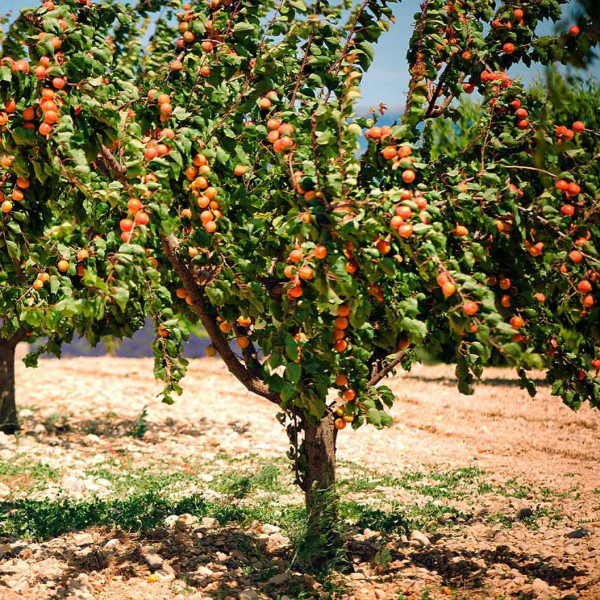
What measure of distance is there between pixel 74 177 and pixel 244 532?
3.29 meters

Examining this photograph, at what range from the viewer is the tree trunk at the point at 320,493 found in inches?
164

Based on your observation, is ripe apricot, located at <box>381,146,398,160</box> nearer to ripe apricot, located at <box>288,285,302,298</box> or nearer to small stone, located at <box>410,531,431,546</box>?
ripe apricot, located at <box>288,285,302,298</box>

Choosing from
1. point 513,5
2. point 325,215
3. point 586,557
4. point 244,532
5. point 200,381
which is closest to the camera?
point 325,215

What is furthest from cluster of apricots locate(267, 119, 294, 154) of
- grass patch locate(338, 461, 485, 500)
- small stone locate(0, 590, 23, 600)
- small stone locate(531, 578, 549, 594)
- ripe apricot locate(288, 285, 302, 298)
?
grass patch locate(338, 461, 485, 500)

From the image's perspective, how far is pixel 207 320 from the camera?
391 cm

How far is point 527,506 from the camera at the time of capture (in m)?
5.75

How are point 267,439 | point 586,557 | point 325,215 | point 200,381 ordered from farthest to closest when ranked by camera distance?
point 200,381, point 267,439, point 586,557, point 325,215

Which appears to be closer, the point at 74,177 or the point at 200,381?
the point at 74,177

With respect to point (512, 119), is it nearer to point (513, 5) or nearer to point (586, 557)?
point (513, 5)

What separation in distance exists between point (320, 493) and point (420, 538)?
114 cm

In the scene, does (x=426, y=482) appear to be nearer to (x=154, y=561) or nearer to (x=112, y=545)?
(x=154, y=561)

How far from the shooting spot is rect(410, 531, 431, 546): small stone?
479cm

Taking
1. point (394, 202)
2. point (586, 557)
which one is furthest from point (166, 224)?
point (586, 557)

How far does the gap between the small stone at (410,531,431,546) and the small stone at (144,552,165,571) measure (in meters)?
1.89
